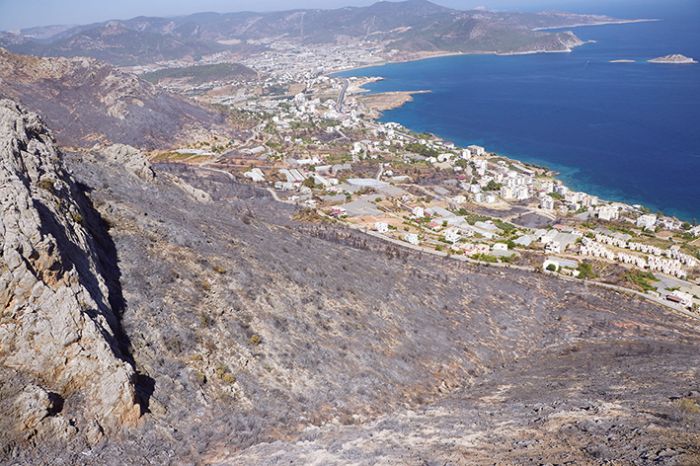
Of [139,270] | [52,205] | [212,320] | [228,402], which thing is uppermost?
[52,205]

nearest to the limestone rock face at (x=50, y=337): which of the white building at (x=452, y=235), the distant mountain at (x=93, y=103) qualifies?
the white building at (x=452, y=235)

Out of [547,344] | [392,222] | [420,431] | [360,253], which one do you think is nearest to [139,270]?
[420,431]

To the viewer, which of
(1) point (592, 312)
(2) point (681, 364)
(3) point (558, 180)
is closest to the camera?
(2) point (681, 364)

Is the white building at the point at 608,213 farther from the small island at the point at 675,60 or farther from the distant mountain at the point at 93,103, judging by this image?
the small island at the point at 675,60

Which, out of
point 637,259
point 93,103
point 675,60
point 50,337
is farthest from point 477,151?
point 675,60

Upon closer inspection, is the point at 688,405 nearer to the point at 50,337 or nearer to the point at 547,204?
the point at 50,337

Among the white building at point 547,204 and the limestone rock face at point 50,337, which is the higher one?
the limestone rock face at point 50,337

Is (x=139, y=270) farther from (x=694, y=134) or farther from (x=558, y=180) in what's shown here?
(x=694, y=134)
